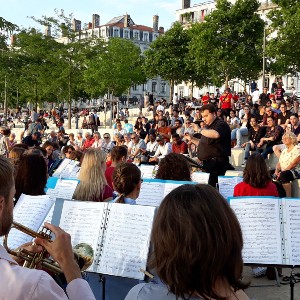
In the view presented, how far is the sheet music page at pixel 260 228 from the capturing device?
425 cm

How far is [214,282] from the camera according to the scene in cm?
214

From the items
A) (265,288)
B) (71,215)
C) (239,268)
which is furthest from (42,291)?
(265,288)

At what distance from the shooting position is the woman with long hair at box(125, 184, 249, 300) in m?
2.11

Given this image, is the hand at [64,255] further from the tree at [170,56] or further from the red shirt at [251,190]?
the tree at [170,56]

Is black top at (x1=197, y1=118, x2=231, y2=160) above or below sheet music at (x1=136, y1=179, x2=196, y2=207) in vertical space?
above

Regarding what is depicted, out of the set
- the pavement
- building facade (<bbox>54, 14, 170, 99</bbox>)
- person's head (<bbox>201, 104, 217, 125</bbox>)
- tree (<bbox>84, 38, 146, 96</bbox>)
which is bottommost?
the pavement

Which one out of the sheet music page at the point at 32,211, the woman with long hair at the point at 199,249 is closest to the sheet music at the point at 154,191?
the sheet music page at the point at 32,211

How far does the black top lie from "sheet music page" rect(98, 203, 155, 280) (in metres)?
4.90

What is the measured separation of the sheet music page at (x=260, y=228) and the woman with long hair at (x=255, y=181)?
1.78m

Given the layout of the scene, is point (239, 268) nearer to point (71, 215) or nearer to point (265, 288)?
point (71, 215)

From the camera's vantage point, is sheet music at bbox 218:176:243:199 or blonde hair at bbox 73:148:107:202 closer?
blonde hair at bbox 73:148:107:202

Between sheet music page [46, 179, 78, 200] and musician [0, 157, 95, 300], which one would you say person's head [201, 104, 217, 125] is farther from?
musician [0, 157, 95, 300]

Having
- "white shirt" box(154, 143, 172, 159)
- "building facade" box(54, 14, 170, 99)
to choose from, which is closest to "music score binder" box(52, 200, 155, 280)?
"white shirt" box(154, 143, 172, 159)

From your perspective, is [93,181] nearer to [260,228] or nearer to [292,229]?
[260,228]
